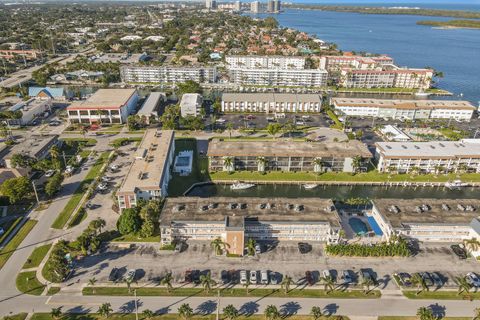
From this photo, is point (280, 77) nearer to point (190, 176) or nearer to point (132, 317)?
point (190, 176)

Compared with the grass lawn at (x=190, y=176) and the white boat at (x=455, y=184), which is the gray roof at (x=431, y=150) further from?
the grass lawn at (x=190, y=176)

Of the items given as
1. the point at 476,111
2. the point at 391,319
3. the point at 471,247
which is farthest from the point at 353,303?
the point at 476,111

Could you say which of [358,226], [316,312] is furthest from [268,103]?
[316,312]

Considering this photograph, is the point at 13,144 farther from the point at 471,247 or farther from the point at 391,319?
the point at 471,247

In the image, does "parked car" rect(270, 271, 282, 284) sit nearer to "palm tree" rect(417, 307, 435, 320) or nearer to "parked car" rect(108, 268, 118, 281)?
"palm tree" rect(417, 307, 435, 320)

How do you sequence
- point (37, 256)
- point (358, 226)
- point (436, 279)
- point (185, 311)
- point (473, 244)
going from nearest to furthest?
point (185, 311) < point (436, 279) < point (37, 256) < point (473, 244) < point (358, 226)

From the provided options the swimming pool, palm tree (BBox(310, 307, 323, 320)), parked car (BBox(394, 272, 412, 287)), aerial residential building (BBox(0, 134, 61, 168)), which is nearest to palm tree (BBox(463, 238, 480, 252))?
parked car (BBox(394, 272, 412, 287))
